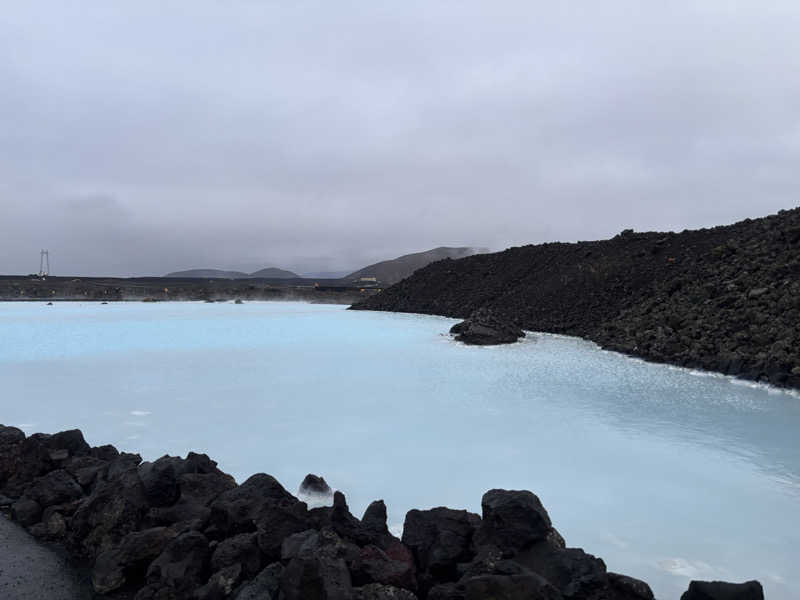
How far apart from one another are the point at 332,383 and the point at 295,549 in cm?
797

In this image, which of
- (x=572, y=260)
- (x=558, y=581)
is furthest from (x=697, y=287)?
(x=558, y=581)

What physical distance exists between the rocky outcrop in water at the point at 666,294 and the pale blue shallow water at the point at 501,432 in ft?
4.06

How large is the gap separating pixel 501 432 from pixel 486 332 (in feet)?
36.4

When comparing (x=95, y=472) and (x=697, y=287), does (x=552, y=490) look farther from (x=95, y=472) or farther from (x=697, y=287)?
(x=697, y=287)

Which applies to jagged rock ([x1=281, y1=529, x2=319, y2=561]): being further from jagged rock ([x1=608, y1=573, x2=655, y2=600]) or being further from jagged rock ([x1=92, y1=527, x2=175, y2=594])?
jagged rock ([x1=608, y1=573, x2=655, y2=600])

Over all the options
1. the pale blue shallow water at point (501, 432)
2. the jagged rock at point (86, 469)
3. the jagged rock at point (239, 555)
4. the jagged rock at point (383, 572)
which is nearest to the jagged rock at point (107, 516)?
the jagged rock at point (86, 469)

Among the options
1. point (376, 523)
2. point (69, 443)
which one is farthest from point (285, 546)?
point (69, 443)

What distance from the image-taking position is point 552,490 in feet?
17.6

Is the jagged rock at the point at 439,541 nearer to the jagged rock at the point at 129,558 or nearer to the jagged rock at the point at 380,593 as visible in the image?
the jagged rock at the point at 380,593

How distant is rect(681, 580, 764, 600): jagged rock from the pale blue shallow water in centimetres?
69

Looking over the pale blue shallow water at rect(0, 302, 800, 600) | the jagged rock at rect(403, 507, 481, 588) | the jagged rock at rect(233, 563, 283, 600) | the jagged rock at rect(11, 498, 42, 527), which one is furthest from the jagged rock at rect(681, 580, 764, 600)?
the jagged rock at rect(11, 498, 42, 527)

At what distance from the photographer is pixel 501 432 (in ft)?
24.6

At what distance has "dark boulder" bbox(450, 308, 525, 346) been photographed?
18.2 meters

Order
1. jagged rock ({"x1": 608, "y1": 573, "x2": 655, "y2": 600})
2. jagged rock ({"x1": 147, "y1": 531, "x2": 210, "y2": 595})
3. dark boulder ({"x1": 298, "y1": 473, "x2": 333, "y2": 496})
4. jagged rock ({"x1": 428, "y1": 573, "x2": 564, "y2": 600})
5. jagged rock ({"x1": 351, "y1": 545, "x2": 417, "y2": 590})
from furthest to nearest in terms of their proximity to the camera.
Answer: dark boulder ({"x1": 298, "y1": 473, "x2": 333, "y2": 496}) < jagged rock ({"x1": 147, "y1": 531, "x2": 210, "y2": 595}) < jagged rock ({"x1": 351, "y1": 545, "x2": 417, "y2": 590}) < jagged rock ({"x1": 608, "y1": 573, "x2": 655, "y2": 600}) < jagged rock ({"x1": 428, "y1": 573, "x2": 564, "y2": 600})
